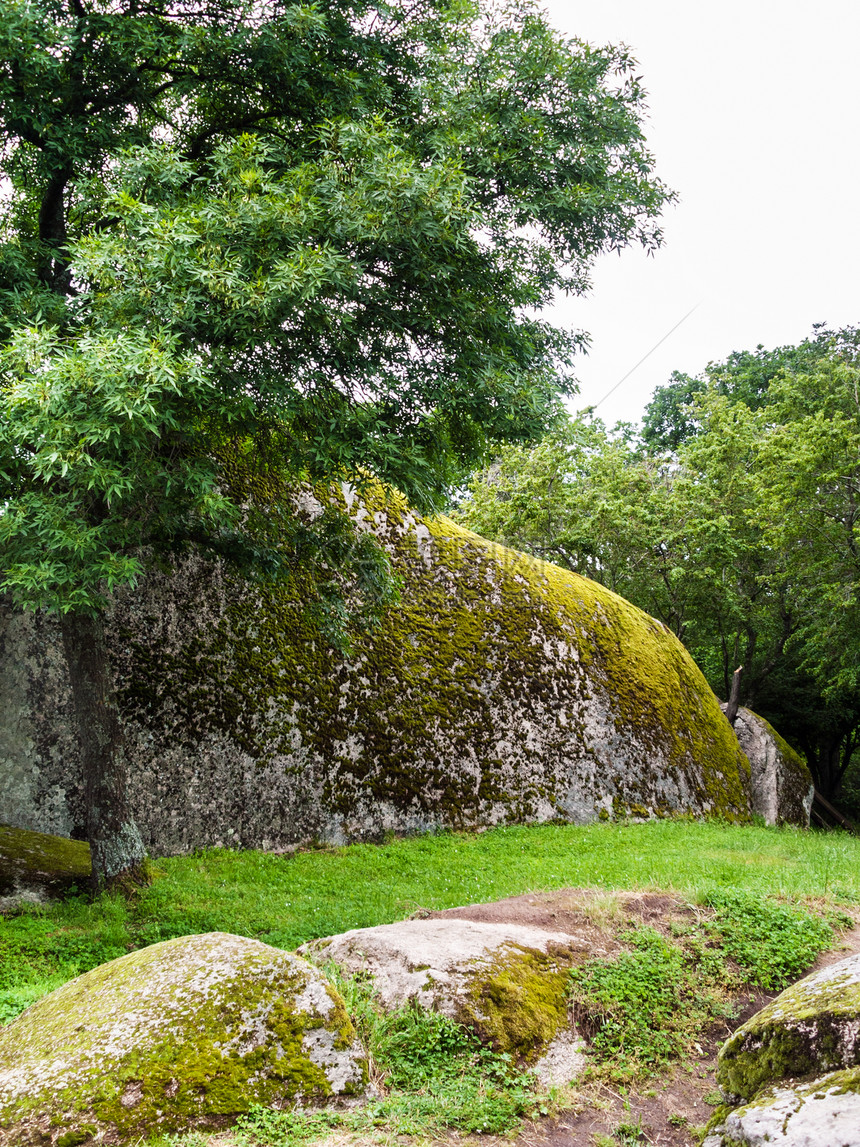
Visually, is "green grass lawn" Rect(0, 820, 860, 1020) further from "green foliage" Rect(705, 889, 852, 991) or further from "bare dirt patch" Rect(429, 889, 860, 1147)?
"bare dirt patch" Rect(429, 889, 860, 1147)

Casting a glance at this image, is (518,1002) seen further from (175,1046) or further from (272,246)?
(272,246)

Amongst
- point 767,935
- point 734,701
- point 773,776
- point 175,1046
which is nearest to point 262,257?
point 175,1046

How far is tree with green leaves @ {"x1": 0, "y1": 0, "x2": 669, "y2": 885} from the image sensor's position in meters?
5.91

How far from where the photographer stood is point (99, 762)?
8242mm

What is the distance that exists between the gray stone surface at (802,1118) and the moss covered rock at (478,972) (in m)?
1.95

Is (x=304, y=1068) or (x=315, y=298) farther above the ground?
(x=315, y=298)

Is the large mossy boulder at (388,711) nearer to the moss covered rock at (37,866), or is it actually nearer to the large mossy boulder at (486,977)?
the moss covered rock at (37,866)

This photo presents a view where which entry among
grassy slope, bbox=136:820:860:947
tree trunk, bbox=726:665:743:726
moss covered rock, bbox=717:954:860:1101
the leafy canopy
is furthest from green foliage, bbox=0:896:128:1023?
tree trunk, bbox=726:665:743:726

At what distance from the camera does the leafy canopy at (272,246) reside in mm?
5895

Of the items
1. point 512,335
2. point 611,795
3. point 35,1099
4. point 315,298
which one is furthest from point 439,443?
point 611,795

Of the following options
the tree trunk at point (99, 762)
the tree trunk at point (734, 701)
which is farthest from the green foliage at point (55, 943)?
the tree trunk at point (734, 701)

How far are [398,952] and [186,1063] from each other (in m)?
A: 1.89

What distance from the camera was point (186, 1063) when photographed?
3766 mm

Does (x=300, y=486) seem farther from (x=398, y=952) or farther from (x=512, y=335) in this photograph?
(x=398, y=952)
